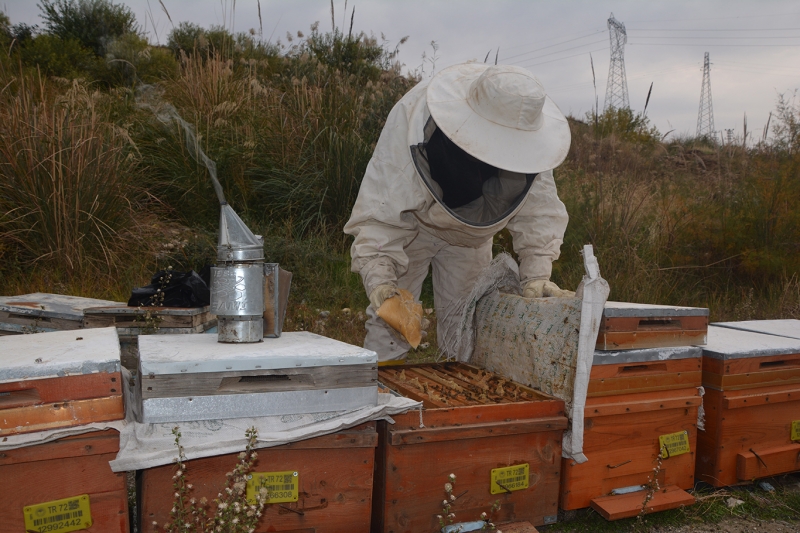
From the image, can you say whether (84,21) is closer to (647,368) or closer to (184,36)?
(184,36)

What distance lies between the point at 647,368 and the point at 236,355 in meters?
1.47

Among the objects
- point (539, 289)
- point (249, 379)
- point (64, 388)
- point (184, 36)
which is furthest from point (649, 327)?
point (184, 36)

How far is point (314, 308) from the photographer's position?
4.62 metres

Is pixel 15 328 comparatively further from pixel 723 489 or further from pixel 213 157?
pixel 723 489

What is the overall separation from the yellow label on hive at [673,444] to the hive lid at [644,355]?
0.94 feet

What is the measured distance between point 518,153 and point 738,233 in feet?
11.5

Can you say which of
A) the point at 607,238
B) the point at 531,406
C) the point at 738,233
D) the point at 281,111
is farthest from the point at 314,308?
the point at 738,233

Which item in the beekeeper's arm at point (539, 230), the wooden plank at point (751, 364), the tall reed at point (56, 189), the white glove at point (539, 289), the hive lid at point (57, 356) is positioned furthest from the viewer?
the tall reed at point (56, 189)

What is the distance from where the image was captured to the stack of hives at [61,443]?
134 cm

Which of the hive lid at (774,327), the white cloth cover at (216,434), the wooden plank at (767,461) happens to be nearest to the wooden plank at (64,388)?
the white cloth cover at (216,434)

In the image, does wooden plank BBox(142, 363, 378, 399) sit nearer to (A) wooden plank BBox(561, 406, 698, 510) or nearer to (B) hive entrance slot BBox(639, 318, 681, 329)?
(A) wooden plank BBox(561, 406, 698, 510)

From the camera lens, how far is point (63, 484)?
140 centimetres

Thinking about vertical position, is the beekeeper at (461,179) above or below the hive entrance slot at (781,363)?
above

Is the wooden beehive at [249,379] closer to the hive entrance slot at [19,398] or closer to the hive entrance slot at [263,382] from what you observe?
the hive entrance slot at [263,382]
